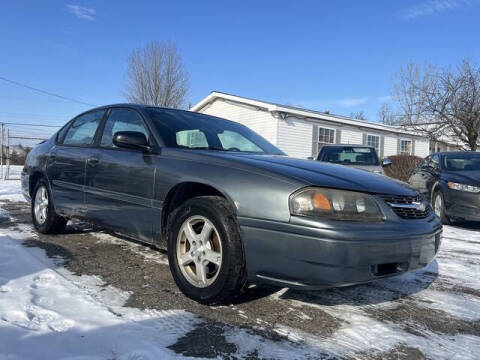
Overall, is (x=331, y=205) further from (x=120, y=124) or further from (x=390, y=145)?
(x=390, y=145)

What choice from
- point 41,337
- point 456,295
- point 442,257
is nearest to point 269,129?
point 442,257

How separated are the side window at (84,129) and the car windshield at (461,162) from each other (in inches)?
245

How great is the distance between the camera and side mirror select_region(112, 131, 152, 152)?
3150 mm

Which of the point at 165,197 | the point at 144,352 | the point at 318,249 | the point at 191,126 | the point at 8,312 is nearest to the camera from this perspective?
the point at 144,352

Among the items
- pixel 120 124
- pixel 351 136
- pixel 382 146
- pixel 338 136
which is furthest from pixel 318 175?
pixel 382 146

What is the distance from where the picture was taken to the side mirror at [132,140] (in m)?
3.15

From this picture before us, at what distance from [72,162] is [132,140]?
1.39 metres

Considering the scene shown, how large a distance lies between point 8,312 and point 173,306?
990mm

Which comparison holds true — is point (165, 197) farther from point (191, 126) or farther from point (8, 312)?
point (8, 312)

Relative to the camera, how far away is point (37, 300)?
261 centimetres

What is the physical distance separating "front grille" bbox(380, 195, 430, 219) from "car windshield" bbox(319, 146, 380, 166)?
6719 millimetres

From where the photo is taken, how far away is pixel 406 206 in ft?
8.68

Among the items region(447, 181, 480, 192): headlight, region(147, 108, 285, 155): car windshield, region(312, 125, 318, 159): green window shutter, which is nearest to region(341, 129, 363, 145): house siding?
region(312, 125, 318, 159): green window shutter

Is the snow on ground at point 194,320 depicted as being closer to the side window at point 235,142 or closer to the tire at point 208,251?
the tire at point 208,251
